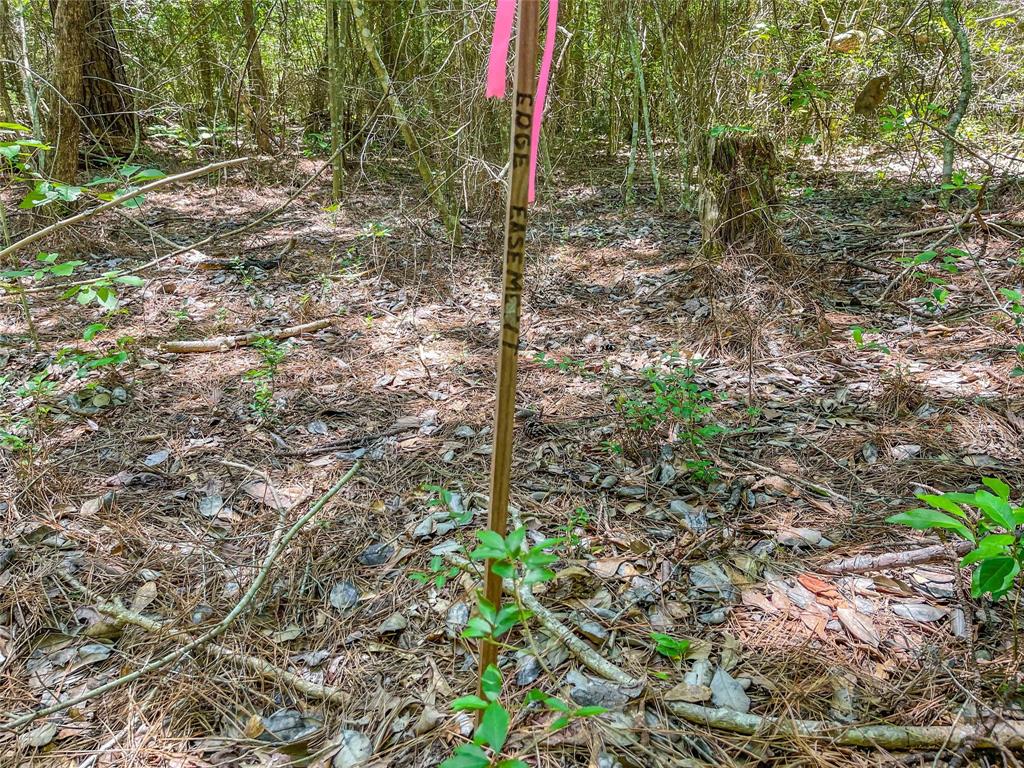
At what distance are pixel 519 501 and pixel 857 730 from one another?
3.99ft

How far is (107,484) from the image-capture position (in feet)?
7.86

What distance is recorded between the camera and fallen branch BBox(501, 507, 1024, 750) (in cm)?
129

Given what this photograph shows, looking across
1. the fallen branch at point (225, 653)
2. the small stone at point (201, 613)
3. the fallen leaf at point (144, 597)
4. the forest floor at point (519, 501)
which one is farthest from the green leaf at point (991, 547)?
the fallen leaf at point (144, 597)

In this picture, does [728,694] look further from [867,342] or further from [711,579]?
[867,342]

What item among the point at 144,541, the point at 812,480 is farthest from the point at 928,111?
the point at 144,541

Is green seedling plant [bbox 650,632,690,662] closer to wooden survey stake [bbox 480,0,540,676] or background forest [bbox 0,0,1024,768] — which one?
background forest [bbox 0,0,1024,768]

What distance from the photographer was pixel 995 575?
Answer: 4.18ft

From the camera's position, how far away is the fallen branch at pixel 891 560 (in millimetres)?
1812

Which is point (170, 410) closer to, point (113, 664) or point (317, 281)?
point (113, 664)

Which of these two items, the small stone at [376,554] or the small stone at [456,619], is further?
the small stone at [376,554]

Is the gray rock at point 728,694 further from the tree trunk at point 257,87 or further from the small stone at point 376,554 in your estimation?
the tree trunk at point 257,87

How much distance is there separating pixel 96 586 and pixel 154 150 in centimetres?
767

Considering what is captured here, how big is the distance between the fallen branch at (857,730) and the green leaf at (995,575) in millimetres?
302

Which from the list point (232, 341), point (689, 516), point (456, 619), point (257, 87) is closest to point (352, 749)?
point (456, 619)
